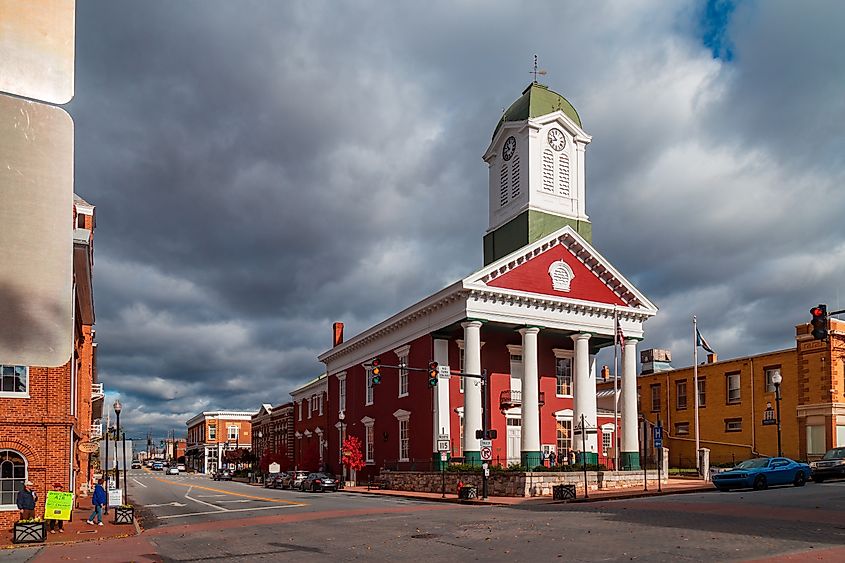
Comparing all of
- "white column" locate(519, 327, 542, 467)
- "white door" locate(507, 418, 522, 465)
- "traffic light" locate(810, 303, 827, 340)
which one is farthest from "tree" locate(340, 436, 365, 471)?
"traffic light" locate(810, 303, 827, 340)

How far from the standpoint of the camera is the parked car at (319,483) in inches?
1991

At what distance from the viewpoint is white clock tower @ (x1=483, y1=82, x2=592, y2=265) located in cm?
4828

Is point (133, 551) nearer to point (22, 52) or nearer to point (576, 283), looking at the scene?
point (22, 52)

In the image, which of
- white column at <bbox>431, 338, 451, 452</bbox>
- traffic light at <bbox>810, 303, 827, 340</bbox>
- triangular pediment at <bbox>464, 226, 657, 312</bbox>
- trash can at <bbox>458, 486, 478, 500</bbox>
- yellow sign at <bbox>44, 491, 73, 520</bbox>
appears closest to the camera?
traffic light at <bbox>810, 303, 827, 340</bbox>

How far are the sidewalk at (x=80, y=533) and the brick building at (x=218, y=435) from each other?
114 meters

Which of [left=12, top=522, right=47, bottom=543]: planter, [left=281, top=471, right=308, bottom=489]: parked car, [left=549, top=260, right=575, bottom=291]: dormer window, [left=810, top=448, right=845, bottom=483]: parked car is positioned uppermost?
[left=549, top=260, right=575, bottom=291]: dormer window

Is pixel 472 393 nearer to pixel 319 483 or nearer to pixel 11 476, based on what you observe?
pixel 319 483

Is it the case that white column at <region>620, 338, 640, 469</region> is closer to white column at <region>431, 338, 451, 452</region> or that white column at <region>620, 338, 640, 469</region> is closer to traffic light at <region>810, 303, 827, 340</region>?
white column at <region>431, 338, 451, 452</region>

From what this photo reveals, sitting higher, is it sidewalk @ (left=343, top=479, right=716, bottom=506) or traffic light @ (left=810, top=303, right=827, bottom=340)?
traffic light @ (left=810, top=303, right=827, bottom=340)

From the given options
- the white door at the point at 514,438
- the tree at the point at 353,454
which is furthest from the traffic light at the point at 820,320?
the tree at the point at 353,454

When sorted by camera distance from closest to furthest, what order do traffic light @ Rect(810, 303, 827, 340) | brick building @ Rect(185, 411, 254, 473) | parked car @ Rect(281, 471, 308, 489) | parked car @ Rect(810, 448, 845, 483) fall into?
1. traffic light @ Rect(810, 303, 827, 340)
2. parked car @ Rect(810, 448, 845, 483)
3. parked car @ Rect(281, 471, 308, 489)
4. brick building @ Rect(185, 411, 254, 473)

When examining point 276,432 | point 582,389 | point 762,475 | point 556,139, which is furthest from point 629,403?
point 276,432

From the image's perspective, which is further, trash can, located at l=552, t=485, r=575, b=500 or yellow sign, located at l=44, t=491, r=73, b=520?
trash can, located at l=552, t=485, r=575, b=500

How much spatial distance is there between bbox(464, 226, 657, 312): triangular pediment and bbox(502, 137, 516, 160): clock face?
295 inches
